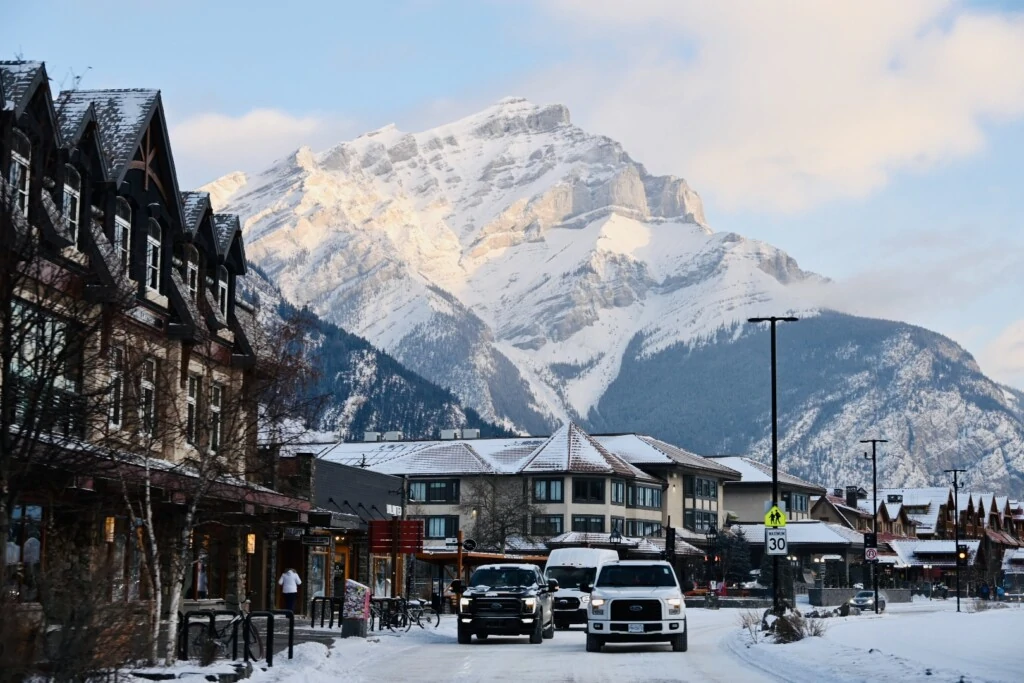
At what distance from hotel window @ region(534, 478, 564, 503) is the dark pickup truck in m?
69.9

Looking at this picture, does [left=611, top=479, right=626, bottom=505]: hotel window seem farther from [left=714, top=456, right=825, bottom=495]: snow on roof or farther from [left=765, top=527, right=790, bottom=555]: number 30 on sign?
[left=765, top=527, right=790, bottom=555]: number 30 on sign

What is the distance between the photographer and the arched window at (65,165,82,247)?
31938 millimetres

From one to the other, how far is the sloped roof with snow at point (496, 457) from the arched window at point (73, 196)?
7393cm

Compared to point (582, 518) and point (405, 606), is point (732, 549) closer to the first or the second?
point (582, 518)

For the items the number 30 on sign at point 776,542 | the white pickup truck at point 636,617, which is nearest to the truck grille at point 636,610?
the white pickup truck at point 636,617

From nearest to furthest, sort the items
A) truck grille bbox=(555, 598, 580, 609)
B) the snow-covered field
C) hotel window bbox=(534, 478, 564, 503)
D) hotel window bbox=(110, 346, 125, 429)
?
hotel window bbox=(110, 346, 125, 429)
the snow-covered field
truck grille bbox=(555, 598, 580, 609)
hotel window bbox=(534, 478, 564, 503)

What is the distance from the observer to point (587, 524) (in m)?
108

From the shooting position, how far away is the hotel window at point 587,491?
10819 cm

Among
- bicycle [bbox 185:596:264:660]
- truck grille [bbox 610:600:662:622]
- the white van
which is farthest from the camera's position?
the white van

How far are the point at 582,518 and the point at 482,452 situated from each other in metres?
11.6

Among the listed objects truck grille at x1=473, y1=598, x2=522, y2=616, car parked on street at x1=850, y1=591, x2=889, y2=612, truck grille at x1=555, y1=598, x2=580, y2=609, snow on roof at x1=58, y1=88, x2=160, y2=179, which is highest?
snow on roof at x1=58, y1=88, x2=160, y2=179

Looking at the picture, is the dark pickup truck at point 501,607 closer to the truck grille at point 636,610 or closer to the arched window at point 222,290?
the truck grille at point 636,610

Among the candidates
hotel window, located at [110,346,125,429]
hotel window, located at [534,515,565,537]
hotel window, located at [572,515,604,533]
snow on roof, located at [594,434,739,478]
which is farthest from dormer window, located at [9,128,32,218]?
snow on roof, located at [594,434,739,478]

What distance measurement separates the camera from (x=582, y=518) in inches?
4240
